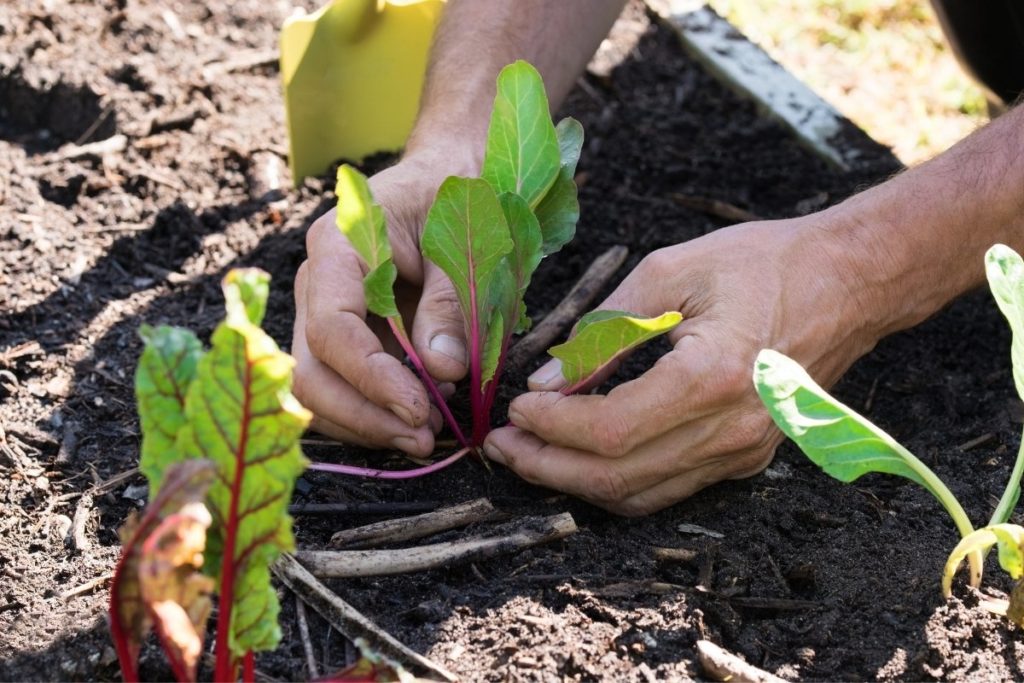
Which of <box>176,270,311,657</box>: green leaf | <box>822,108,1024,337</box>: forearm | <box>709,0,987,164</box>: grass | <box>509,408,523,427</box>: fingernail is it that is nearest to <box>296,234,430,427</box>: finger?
<box>509,408,523,427</box>: fingernail

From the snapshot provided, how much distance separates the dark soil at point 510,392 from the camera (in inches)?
53.0

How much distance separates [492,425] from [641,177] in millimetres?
1057

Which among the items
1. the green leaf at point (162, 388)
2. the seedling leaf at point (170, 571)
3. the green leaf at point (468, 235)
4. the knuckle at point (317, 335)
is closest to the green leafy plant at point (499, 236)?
the green leaf at point (468, 235)

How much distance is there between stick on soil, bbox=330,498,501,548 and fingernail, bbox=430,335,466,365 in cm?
21

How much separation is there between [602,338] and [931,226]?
620 mm

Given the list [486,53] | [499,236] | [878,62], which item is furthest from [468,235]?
[878,62]

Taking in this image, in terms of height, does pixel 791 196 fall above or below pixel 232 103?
above

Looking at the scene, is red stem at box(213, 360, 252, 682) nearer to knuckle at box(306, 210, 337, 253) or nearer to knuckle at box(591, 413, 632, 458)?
knuckle at box(591, 413, 632, 458)

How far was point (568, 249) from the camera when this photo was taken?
231 cm

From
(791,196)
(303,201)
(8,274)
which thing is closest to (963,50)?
(791,196)

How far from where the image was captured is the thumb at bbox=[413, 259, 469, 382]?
5.16ft

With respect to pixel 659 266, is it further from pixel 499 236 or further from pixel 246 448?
pixel 246 448

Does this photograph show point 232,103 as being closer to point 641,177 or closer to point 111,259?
point 111,259

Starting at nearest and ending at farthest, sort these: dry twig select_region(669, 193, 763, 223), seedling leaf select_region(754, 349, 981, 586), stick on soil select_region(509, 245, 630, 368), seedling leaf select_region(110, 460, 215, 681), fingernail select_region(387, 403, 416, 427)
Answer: seedling leaf select_region(110, 460, 215, 681), seedling leaf select_region(754, 349, 981, 586), fingernail select_region(387, 403, 416, 427), stick on soil select_region(509, 245, 630, 368), dry twig select_region(669, 193, 763, 223)
